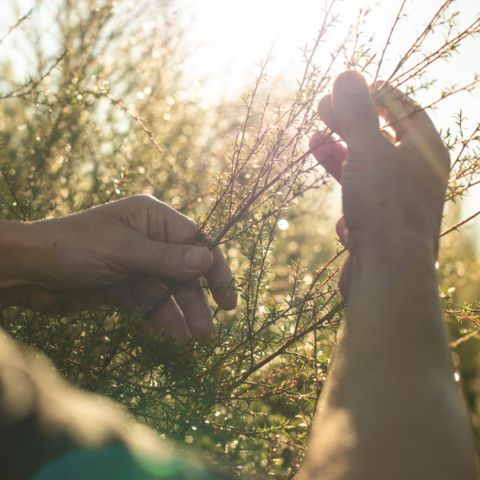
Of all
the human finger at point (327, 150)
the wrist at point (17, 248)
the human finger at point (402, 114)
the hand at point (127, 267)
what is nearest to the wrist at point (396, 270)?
the human finger at point (402, 114)

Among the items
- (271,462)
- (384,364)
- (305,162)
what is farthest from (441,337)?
(271,462)

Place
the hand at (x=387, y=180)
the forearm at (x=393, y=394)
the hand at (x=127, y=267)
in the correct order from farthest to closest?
the hand at (x=127, y=267)
the hand at (x=387, y=180)
the forearm at (x=393, y=394)

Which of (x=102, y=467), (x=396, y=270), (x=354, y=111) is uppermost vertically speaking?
(x=354, y=111)

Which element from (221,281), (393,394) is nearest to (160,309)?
(221,281)

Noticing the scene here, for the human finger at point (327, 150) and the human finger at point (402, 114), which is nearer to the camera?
the human finger at point (402, 114)

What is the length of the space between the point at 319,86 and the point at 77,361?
1.17m

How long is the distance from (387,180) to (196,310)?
87 centimetres

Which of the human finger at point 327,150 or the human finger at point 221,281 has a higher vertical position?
the human finger at point 327,150

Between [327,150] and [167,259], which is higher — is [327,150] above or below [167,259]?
above

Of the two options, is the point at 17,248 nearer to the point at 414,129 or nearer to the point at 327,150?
the point at 327,150

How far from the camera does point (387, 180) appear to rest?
1.42m

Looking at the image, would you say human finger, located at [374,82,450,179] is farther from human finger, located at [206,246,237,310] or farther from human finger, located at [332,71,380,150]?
human finger, located at [206,246,237,310]

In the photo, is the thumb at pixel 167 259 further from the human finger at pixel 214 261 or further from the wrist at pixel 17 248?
the wrist at pixel 17 248

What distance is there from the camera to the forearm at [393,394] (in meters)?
1.00
